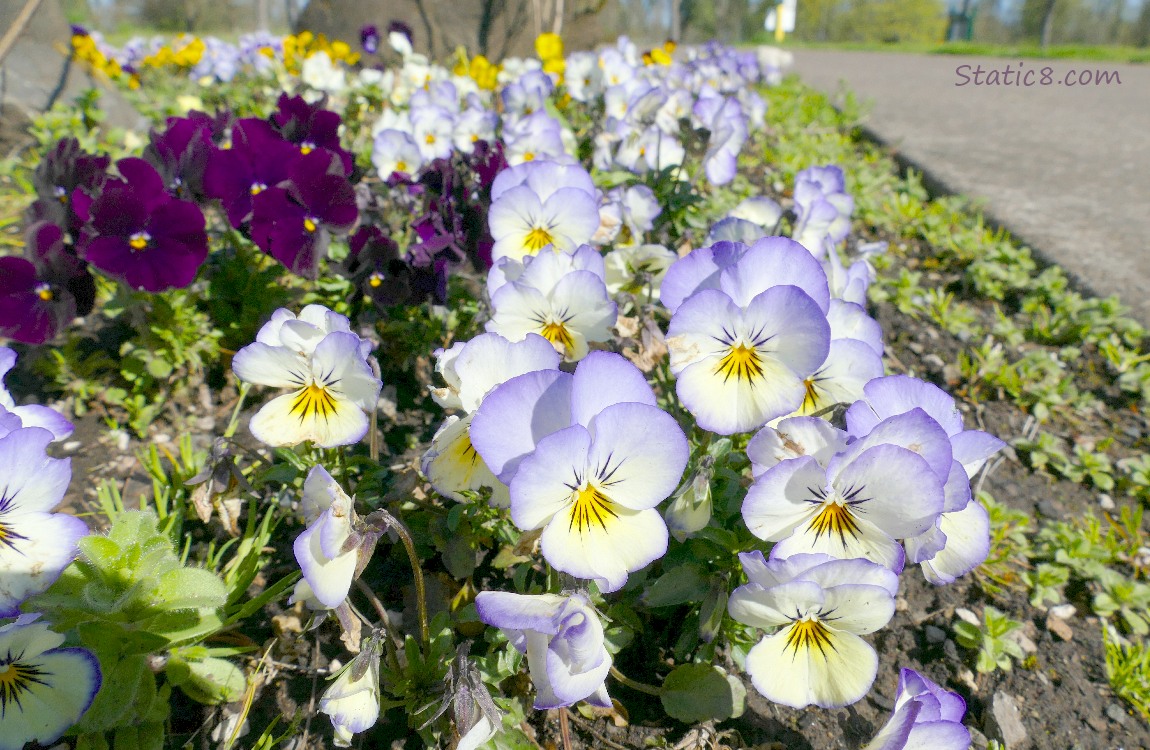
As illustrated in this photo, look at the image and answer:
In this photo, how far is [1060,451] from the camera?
230cm

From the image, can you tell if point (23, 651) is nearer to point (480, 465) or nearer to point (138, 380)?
point (480, 465)

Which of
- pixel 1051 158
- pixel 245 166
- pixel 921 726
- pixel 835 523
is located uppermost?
pixel 245 166

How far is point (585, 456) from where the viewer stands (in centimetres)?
93

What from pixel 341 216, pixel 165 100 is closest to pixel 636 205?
pixel 341 216

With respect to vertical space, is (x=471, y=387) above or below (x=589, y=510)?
above

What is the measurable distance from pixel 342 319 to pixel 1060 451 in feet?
7.16

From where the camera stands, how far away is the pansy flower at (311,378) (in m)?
1.19

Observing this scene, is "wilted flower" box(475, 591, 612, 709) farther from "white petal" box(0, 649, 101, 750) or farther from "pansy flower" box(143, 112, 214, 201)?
"pansy flower" box(143, 112, 214, 201)

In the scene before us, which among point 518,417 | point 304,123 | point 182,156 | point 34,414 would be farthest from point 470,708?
point 304,123

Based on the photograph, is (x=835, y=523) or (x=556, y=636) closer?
(x=556, y=636)

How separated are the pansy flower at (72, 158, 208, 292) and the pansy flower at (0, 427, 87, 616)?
1.01 m

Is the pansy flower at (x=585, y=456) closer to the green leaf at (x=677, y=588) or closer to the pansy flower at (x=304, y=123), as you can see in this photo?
the green leaf at (x=677, y=588)

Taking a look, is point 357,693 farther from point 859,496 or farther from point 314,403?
point 859,496

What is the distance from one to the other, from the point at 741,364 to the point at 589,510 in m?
0.33
